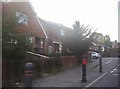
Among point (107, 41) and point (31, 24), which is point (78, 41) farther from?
point (107, 41)

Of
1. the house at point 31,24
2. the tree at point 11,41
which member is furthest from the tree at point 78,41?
the tree at point 11,41

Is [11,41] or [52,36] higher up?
[52,36]

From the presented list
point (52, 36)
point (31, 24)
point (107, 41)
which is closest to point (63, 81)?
point (31, 24)

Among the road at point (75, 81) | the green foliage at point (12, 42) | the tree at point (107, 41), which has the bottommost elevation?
the road at point (75, 81)

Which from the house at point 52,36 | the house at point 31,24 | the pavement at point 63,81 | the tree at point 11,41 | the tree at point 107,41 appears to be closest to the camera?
the pavement at point 63,81

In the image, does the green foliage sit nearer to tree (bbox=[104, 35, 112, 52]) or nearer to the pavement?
the pavement

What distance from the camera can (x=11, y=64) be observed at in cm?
1412

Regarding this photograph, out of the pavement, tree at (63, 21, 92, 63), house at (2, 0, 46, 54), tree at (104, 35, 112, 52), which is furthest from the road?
tree at (104, 35, 112, 52)

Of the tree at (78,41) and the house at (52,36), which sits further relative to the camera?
the house at (52,36)

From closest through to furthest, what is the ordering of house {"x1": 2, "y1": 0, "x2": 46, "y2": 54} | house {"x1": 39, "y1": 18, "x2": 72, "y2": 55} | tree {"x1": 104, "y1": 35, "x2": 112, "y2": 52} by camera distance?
house {"x1": 2, "y1": 0, "x2": 46, "y2": 54}, house {"x1": 39, "y1": 18, "x2": 72, "y2": 55}, tree {"x1": 104, "y1": 35, "x2": 112, "y2": 52}

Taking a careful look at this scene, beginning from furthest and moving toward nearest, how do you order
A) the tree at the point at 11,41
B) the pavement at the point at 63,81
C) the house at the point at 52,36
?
1. the house at the point at 52,36
2. the tree at the point at 11,41
3. the pavement at the point at 63,81

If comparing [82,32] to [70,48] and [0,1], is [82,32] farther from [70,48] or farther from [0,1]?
[0,1]

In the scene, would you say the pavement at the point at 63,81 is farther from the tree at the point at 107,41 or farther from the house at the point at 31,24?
the tree at the point at 107,41

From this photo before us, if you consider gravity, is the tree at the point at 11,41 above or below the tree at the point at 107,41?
below
